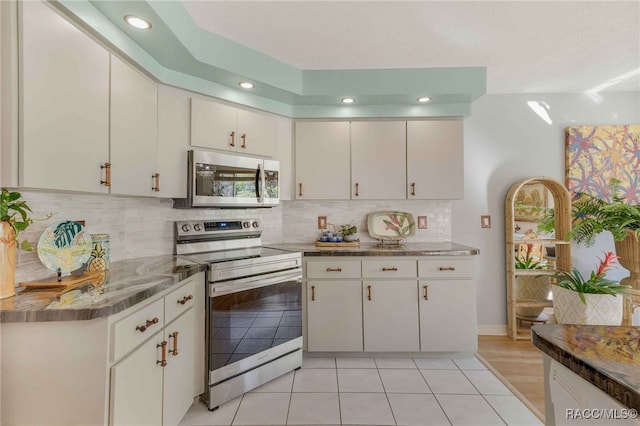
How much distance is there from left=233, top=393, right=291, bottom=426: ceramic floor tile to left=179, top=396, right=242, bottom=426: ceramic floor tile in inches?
1.8

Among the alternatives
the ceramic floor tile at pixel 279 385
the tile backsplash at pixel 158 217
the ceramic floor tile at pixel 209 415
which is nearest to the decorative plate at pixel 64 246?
the tile backsplash at pixel 158 217

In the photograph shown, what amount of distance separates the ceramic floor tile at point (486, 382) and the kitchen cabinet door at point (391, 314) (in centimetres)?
45

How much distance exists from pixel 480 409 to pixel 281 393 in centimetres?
133

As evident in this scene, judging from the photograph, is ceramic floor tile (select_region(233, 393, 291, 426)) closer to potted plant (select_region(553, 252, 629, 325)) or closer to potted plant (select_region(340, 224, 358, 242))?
potted plant (select_region(340, 224, 358, 242))

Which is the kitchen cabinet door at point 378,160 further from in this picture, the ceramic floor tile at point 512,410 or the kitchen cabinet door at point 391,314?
the ceramic floor tile at point 512,410

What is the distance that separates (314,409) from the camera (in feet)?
6.65

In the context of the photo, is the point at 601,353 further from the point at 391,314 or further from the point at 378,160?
the point at 378,160

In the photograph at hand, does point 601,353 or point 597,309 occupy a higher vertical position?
point 601,353

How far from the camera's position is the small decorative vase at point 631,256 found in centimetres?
273

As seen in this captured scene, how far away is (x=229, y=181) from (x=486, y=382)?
99.0 inches

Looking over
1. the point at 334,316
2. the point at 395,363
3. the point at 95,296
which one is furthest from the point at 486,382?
the point at 95,296

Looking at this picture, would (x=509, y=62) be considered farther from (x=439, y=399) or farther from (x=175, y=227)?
(x=175, y=227)

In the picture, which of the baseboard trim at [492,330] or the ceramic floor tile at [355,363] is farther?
the baseboard trim at [492,330]

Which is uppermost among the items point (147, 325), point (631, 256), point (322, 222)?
point (322, 222)
